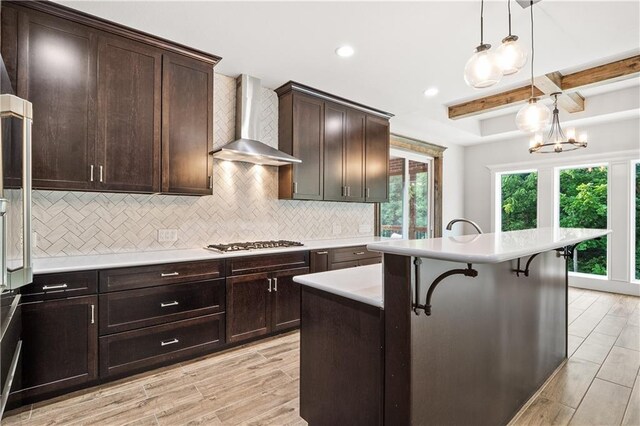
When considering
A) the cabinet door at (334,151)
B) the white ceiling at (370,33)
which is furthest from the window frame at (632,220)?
the cabinet door at (334,151)

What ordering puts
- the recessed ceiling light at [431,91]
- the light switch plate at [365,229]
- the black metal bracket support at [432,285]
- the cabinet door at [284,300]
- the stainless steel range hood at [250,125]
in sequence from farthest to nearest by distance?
the light switch plate at [365,229], the recessed ceiling light at [431,91], the stainless steel range hood at [250,125], the cabinet door at [284,300], the black metal bracket support at [432,285]

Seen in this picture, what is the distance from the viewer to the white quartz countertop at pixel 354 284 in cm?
146

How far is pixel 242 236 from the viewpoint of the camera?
361cm

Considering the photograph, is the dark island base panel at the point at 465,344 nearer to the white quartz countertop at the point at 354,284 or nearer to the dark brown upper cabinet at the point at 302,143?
the white quartz countertop at the point at 354,284

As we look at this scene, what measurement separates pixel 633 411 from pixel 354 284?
6.83 feet

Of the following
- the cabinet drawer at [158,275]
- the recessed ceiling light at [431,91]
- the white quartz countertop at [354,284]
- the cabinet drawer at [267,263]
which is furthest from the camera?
the recessed ceiling light at [431,91]

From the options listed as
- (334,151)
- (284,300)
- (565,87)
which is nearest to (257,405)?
(284,300)

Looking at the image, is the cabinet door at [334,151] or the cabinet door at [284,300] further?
the cabinet door at [334,151]

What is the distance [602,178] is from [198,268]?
633 centimetres

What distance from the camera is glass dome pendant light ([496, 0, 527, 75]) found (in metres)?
1.88

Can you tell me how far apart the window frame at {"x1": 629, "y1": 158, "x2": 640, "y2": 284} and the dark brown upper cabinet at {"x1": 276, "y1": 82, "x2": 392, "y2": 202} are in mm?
3765

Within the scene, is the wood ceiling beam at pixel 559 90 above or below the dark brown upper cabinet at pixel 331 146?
above

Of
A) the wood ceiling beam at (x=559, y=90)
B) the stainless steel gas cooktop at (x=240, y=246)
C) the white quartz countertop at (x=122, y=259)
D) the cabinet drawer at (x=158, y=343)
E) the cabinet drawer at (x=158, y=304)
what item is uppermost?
the wood ceiling beam at (x=559, y=90)

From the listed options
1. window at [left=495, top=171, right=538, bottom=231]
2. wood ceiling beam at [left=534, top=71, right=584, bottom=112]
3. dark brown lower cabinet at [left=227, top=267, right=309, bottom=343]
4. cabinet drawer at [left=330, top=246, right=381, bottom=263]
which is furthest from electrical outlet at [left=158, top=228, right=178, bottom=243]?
window at [left=495, top=171, right=538, bottom=231]
